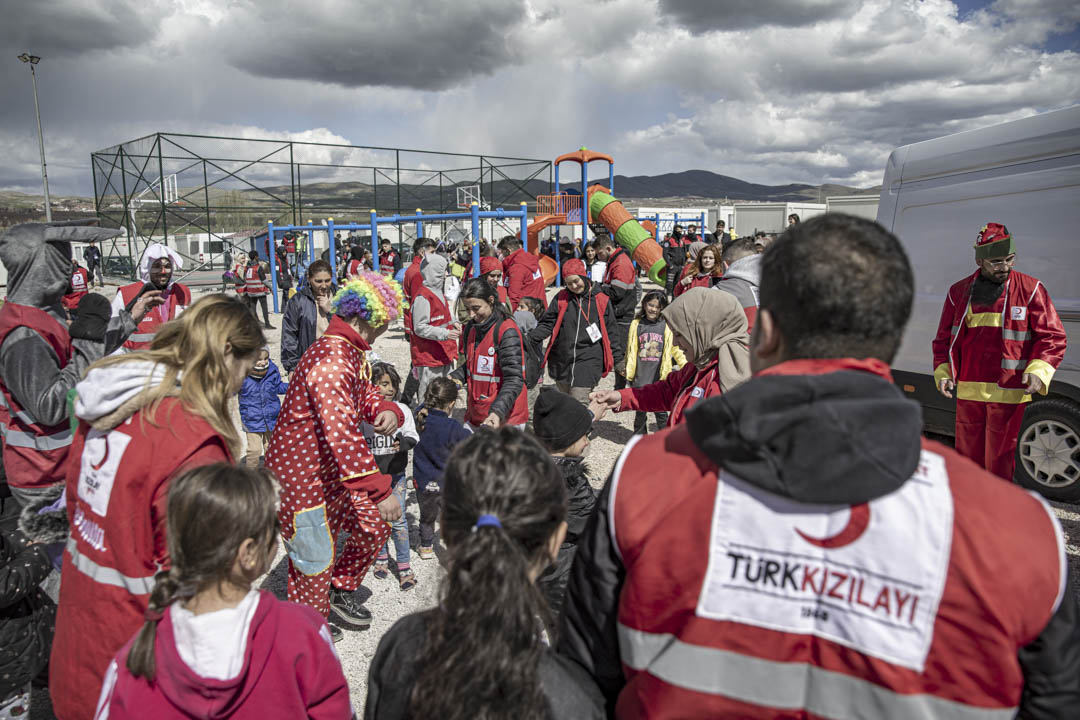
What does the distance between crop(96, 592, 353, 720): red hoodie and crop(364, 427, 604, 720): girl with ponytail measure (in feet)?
1.15

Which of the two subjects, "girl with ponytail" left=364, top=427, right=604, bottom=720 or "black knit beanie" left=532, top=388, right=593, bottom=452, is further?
"black knit beanie" left=532, top=388, right=593, bottom=452

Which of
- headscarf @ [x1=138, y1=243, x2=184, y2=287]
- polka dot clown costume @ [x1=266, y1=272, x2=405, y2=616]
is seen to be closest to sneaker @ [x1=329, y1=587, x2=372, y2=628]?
polka dot clown costume @ [x1=266, y1=272, x2=405, y2=616]

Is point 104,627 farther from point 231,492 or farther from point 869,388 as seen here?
point 869,388

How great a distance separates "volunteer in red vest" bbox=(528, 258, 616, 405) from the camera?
6.32m

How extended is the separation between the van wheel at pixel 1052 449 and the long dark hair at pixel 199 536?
564cm

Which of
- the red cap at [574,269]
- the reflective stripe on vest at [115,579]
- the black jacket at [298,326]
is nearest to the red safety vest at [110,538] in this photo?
the reflective stripe on vest at [115,579]

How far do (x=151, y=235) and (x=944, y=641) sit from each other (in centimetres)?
2637

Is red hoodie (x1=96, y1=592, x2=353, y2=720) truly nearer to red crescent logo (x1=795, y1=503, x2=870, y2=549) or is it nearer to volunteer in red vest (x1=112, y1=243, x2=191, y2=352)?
red crescent logo (x1=795, y1=503, x2=870, y2=549)

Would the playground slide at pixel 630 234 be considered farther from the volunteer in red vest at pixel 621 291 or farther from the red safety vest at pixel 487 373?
the red safety vest at pixel 487 373

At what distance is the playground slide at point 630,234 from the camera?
16297mm

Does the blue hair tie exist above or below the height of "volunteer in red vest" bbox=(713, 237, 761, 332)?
below

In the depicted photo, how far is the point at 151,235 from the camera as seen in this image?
74.9ft

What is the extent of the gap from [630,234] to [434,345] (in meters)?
11.5

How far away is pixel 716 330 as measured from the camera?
9.67ft
